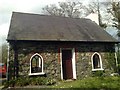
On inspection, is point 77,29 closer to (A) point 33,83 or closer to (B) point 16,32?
(B) point 16,32

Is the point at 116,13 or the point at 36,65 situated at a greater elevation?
the point at 116,13

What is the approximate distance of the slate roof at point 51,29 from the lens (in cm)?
1716

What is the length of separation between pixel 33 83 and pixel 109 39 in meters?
9.55

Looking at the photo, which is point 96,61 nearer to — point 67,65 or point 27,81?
point 67,65

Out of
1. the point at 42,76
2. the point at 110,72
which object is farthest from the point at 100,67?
the point at 42,76

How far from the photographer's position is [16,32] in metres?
16.9

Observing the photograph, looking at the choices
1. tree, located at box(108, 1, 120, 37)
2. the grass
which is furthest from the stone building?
tree, located at box(108, 1, 120, 37)

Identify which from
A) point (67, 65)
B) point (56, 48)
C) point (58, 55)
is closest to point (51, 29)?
point (56, 48)

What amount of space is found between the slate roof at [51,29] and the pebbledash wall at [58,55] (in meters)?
0.51

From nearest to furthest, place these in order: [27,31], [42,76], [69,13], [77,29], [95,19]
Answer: [42,76] → [27,31] → [77,29] → [95,19] → [69,13]

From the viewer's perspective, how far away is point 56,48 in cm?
1745

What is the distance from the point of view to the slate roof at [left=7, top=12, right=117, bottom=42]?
17.2 meters

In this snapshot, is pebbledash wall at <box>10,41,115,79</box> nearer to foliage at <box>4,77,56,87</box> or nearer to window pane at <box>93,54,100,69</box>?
window pane at <box>93,54,100,69</box>

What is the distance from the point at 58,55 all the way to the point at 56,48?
2.08ft
